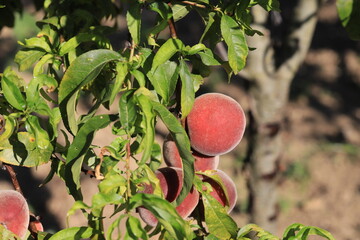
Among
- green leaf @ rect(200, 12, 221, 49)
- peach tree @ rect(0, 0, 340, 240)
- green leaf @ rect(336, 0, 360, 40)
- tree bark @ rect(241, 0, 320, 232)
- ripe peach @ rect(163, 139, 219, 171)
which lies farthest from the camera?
tree bark @ rect(241, 0, 320, 232)

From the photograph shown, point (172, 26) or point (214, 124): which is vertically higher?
point (172, 26)

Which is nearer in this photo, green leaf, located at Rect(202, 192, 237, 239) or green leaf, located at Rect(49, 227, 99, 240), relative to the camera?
green leaf, located at Rect(49, 227, 99, 240)

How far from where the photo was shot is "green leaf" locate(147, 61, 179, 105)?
35.9 inches

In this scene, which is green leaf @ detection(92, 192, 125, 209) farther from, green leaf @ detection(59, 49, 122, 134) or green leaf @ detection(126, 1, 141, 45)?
green leaf @ detection(126, 1, 141, 45)

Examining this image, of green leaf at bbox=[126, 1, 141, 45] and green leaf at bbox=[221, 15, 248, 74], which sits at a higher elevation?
green leaf at bbox=[126, 1, 141, 45]

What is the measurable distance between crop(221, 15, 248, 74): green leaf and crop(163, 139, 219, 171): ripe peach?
285 mm

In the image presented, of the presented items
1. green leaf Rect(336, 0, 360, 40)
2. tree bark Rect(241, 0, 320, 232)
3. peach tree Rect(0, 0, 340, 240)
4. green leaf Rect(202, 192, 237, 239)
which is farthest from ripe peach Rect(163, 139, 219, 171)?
tree bark Rect(241, 0, 320, 232)

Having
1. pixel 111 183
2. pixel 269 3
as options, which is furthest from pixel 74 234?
pixel 269 3

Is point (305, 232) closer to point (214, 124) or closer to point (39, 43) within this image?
point (214, 124)

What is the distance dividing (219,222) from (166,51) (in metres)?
0.35

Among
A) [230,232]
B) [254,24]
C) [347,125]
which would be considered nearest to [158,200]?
[230,232]

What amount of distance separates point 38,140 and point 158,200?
1.13 feet

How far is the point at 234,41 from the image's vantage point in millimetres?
923

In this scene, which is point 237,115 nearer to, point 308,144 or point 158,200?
point 158,200
